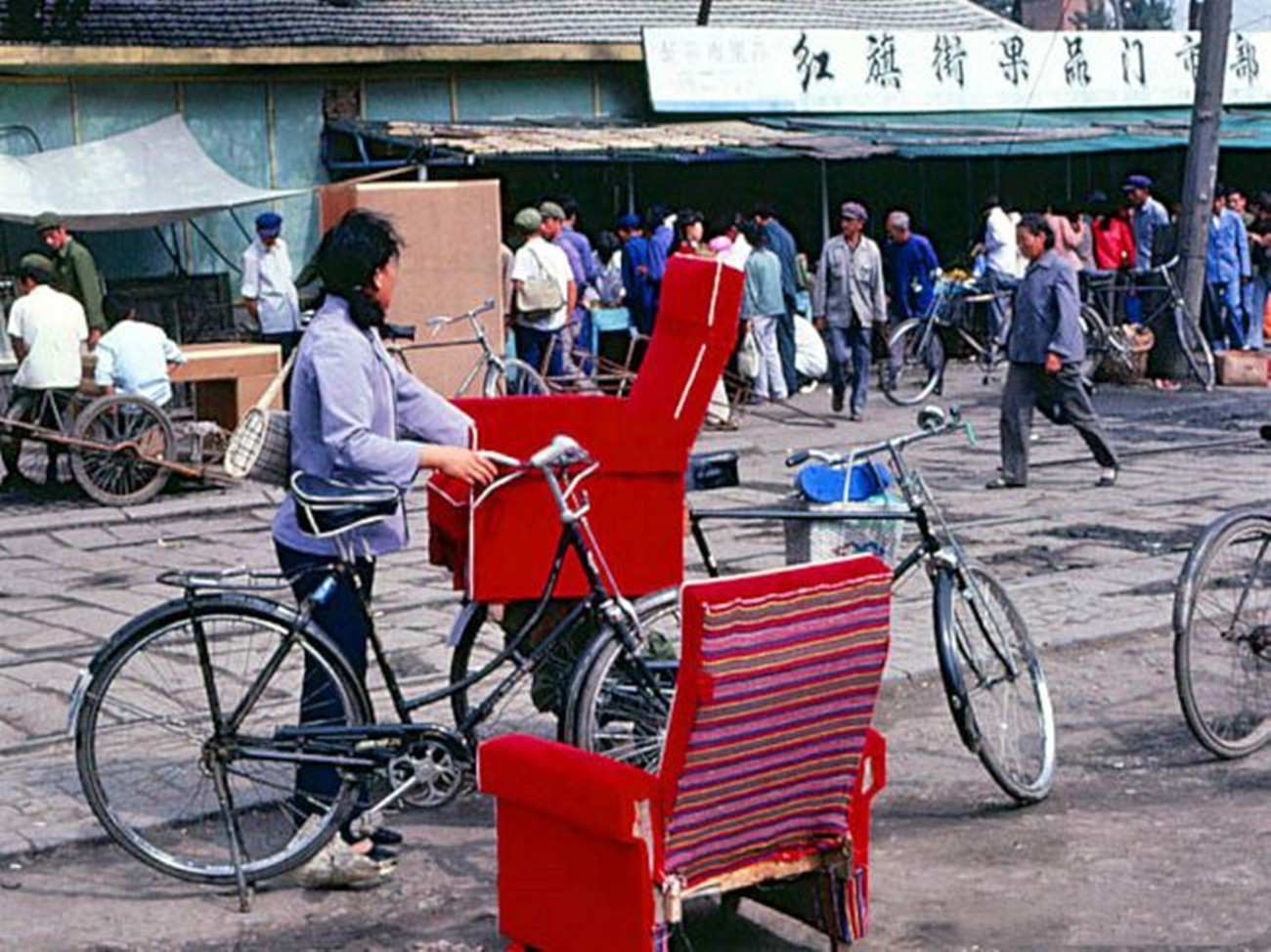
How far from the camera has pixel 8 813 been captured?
6.36m

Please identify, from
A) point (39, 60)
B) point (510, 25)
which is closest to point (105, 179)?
point (39, 60)

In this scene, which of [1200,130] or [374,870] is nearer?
[374,870]

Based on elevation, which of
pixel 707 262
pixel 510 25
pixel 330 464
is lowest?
pixel 330 464

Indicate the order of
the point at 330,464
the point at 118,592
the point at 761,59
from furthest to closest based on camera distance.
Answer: the point at 761,59 → the point at 118,592 → the point at 330,464

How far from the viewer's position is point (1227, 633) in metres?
6.63

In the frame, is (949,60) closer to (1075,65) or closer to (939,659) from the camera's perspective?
(1075,65)

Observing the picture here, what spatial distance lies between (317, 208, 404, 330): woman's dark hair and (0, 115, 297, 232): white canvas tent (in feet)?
37.5

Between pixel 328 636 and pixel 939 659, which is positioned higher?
pixel 328 636

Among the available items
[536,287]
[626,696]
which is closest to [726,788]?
[626,696]

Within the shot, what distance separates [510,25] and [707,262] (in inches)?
693

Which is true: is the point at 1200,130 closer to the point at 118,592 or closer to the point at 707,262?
the point at 118,592

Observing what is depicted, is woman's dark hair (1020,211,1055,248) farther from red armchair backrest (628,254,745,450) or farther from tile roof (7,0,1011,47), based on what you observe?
tile roof (7,0,1011,47)

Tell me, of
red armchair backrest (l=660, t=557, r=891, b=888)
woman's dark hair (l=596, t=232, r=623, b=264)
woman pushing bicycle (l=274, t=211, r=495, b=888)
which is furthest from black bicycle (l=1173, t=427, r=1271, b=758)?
woman's dark hair (l=596, t=232, r=623, b=264)

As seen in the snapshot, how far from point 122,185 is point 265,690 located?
1269 cm
